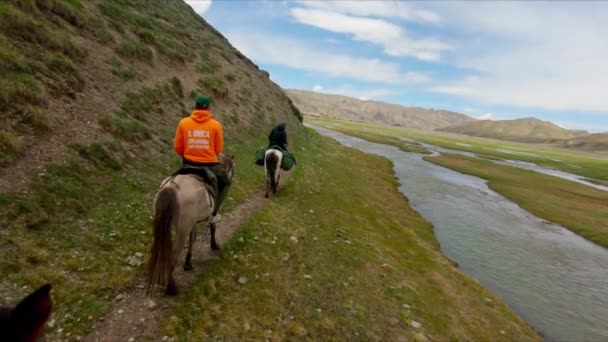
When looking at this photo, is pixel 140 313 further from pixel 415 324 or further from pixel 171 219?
pixel 415 324

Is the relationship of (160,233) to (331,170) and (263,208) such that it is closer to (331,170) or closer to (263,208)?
(263,208)

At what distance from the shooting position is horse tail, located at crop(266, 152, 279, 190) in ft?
58.4

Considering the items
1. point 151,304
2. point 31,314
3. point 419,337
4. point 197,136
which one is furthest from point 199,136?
point 419,337

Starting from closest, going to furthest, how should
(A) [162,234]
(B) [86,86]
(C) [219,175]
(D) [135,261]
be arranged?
1. (A) [162,234]
2. (D) [135,261]
3. (C) [219,175]
4. (B) [86,86]

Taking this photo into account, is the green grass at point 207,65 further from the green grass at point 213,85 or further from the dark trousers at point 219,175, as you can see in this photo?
the dark trousers at point 219,175

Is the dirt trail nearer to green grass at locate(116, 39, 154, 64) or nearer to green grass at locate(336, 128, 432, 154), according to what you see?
green grass at locate(116, 39, 154, 64)

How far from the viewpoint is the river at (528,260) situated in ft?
54.5

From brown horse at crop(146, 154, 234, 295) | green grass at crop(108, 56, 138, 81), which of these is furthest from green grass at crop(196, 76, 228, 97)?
brown horse at crop(146, 154, 234, 295)

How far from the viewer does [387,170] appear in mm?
50219

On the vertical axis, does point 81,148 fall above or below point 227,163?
below

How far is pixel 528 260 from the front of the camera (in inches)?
920

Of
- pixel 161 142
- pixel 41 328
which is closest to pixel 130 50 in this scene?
pixel 161 142

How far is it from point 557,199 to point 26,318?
59838mm

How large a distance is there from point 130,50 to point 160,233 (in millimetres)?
21967
